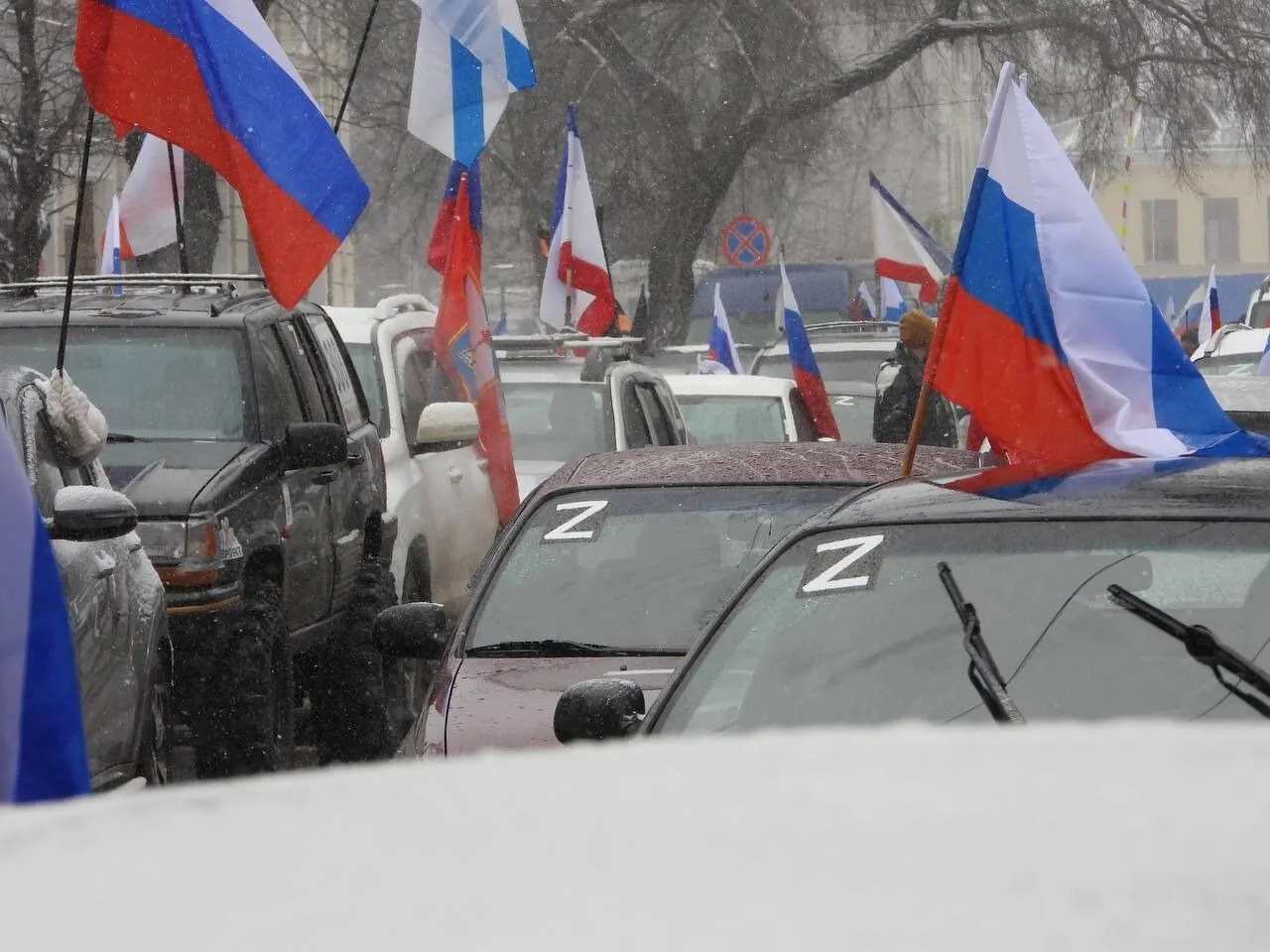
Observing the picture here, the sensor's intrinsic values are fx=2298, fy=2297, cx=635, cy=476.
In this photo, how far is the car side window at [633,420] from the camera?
11.6 m

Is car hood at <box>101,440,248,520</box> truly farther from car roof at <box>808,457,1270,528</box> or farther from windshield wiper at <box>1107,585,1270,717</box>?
windshield wiper at <box>1107,585,1270,717</box>

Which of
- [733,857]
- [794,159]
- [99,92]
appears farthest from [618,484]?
[794,159]

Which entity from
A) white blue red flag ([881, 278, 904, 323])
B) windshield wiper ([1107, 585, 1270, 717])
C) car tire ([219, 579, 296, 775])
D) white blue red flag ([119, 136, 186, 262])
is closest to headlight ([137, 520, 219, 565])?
car tire ([219, 579, 296, 775])

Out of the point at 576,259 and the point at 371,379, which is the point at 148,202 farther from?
the point at 576,259

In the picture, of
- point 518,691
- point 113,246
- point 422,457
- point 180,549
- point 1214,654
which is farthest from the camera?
point 113,246

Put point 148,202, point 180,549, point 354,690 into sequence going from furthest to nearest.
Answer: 1. point 148,202
2. point 354,690
3. point 180,549

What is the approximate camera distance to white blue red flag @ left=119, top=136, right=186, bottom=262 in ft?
42.8

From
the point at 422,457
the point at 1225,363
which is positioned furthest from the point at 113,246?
the point at 1225,363

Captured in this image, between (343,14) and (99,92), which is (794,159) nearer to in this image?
(343,14)

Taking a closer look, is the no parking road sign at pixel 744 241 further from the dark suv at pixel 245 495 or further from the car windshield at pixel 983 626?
the car windshield at pixel 983 626

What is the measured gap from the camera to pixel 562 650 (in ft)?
19.6

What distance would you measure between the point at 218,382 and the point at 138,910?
7234 millimetres

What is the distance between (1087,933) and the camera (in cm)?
156

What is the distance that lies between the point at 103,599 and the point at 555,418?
639 cm
